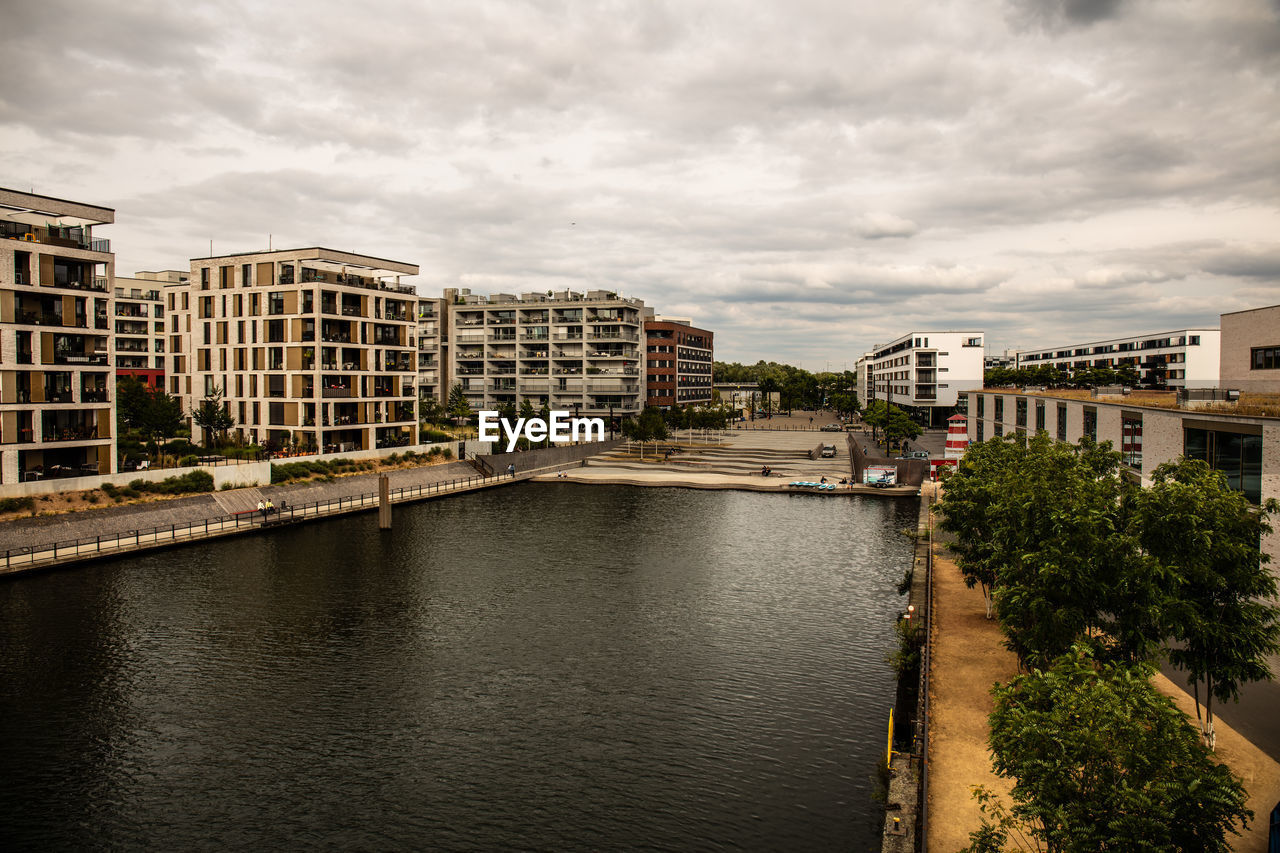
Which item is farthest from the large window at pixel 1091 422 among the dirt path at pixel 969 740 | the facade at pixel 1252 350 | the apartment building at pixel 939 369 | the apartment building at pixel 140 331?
the apartment building at pixel 140 331

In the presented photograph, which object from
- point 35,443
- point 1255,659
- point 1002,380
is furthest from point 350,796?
point 1002,380

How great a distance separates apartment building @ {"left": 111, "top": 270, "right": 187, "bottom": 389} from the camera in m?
112

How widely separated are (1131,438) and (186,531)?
59.2m

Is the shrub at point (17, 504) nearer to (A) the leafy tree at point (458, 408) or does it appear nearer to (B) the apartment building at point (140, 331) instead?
(A) the leafy tree at point (458, 408)

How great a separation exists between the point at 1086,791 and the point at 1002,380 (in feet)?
492

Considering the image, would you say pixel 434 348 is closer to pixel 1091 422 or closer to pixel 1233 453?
pixel 1091 422

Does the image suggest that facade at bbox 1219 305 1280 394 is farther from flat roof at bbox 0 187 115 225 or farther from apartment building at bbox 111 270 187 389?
apartment building at bbox 111 270 187 389

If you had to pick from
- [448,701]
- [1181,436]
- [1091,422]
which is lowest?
[448,701]

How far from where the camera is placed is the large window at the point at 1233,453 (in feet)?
85.1

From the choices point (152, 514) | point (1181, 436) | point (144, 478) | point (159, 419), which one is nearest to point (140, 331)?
point (159, 419)

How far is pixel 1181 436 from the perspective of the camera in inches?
1232

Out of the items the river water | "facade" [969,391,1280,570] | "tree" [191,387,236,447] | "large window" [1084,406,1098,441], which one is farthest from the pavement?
"tree" [191,387,236,447]

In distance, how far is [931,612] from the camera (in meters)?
34.1

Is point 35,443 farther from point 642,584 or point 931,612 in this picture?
point 931,612
